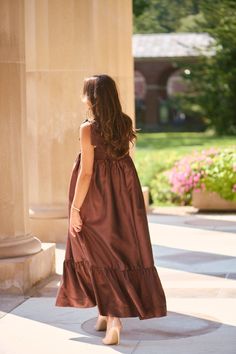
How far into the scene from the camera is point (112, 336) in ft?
20.0

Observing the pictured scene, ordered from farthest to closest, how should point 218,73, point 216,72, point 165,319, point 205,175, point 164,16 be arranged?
point 164,16 → point 216,72 → point 218,73 → point 205,175 → point 165,319

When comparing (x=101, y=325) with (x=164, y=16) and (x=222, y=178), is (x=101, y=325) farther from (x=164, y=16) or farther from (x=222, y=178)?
(x=164, y=16)

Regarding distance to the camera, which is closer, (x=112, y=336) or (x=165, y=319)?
(x=112, y=336)

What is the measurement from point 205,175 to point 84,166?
8794 mm

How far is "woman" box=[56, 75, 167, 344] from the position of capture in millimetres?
6113

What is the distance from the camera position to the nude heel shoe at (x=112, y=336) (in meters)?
6.11

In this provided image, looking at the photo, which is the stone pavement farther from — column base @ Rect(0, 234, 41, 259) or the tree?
the tree

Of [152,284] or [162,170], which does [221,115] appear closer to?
[162,170]

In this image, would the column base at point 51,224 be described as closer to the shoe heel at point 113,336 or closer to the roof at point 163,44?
the shoe heel at point 113,336

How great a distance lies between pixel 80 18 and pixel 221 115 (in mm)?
35537

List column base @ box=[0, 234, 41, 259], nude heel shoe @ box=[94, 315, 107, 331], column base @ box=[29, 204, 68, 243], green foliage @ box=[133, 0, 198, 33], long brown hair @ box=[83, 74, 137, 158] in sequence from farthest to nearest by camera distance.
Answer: green foliage @ box=[133, 0, 198, 33] → column base @ box=[29, 204, 68, 243] → column base @ box=[0, 234, 41, 259] → nude heel shoe @ box=[94, 315, 107, 331] → long brown hair @ box=[83, 74, 137, 158]

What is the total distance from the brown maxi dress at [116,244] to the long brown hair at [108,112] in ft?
0.21

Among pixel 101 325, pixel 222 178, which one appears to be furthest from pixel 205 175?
pixel 101 325

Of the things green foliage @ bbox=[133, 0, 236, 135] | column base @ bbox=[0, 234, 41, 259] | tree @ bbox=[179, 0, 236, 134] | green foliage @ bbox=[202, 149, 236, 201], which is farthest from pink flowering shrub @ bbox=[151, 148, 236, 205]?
tree @ bbox=[179, 0, 236, 134]
